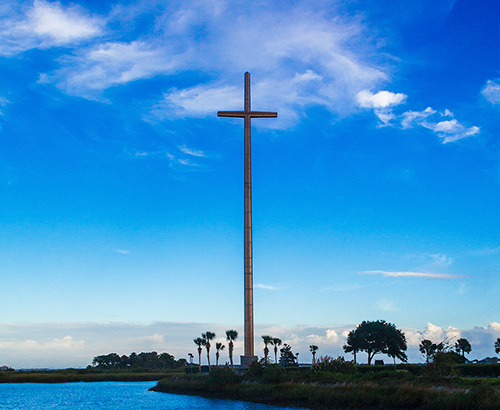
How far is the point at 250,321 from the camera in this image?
214 ft

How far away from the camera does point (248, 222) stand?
67812 mm

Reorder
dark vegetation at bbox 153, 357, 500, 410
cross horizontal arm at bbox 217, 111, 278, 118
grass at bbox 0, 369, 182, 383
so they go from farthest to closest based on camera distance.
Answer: grass at bbox 0, 369, 182, 383
cross horizontal arm at bbox 217, 111, 278, 118
dark vegetation at bbox 153, 357, 500, 410

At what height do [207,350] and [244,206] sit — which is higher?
[244,206]

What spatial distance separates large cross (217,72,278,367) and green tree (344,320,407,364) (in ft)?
147

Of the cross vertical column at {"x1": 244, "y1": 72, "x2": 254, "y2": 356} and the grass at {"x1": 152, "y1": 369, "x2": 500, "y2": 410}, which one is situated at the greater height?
the cross vertical column at {"x1": 244, "y1": 72, "x2": 254, "y2": 356}

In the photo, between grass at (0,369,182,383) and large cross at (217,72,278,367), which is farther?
grass at (0,369,182,383)

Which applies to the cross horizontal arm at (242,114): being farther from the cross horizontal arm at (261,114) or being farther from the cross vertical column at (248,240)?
the cross vertical column at (248,240)

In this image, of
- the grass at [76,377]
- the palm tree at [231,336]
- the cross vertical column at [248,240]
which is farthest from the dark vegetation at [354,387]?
the grass at [76,377]

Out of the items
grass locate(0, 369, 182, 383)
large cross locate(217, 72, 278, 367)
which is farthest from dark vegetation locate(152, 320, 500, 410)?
grass locate(0, 369, 182, 383)

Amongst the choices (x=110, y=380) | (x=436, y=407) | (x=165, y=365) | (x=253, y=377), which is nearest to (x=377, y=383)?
(x=436, y=407)

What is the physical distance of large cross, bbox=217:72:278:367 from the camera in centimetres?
6506

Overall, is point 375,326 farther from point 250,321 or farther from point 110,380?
point 110,380

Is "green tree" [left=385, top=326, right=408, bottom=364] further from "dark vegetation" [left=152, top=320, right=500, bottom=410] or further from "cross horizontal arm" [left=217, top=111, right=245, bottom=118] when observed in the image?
"cross horizontal arm" [left=217, top=111, right=245, bottom=118]

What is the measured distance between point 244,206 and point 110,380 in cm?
10045
